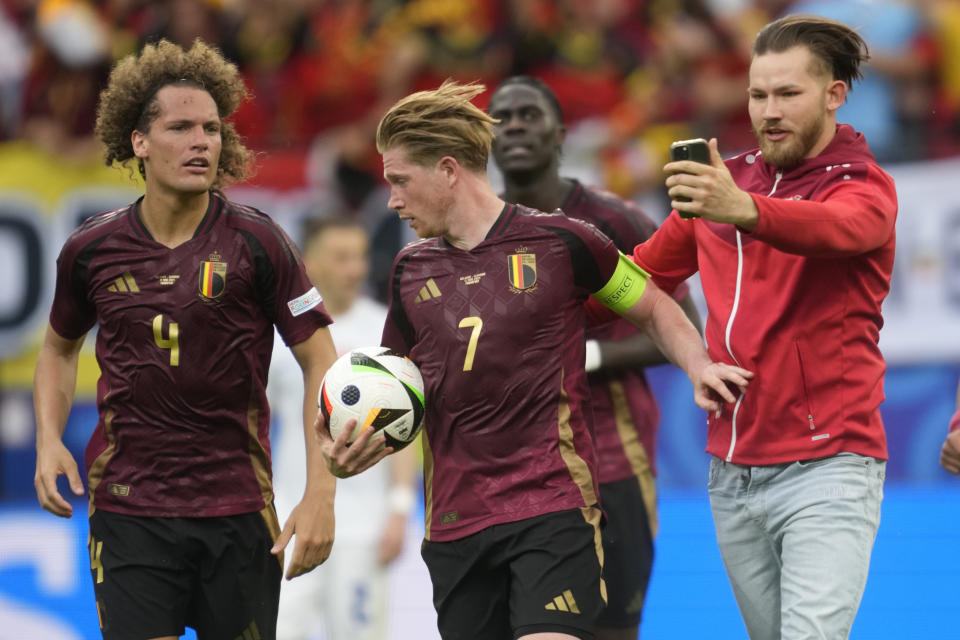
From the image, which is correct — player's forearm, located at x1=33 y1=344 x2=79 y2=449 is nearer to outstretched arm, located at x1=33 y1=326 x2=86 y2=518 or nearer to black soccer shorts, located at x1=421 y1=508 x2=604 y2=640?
outstretched arm, located at x1=33 y1=326 x2=86 y2=518

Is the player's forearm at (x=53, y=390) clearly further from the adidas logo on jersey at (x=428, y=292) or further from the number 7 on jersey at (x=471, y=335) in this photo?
the number 7 on jersey at (x=471, y=335)

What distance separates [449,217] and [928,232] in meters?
5.80

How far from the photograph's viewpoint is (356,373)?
4.46 m

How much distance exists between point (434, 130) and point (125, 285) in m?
1.25

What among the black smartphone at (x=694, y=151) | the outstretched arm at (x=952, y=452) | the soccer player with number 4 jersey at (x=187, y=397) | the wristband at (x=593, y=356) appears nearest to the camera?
the black smartphone at (x=694, y=151)

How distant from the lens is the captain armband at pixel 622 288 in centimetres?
460

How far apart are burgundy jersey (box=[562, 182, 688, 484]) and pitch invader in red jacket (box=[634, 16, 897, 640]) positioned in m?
1.25

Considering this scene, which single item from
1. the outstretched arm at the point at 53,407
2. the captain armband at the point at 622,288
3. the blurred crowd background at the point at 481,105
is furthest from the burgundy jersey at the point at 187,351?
the blurred crowd background at the point at 481,105

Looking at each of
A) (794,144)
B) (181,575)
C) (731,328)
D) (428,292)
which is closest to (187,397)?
(181,575)

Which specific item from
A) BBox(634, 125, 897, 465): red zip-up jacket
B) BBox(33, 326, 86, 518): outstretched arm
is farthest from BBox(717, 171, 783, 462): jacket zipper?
BBox(33, 326, 86, 518): outstretched arm

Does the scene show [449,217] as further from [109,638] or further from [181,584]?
[109,638]

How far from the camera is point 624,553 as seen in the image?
580cm

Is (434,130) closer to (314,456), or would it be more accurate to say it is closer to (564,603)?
(314,456)

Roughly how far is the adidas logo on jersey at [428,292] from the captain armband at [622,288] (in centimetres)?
57
